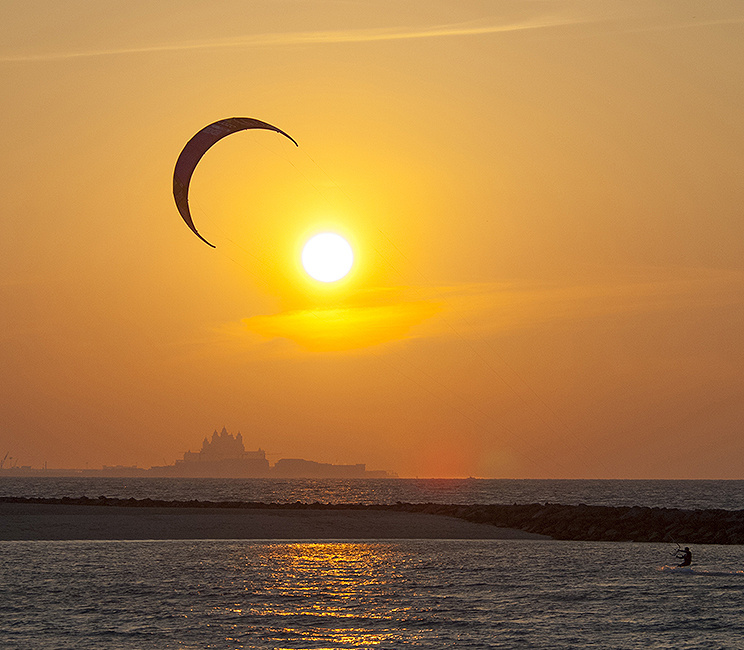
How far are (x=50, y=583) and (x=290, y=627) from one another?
9986 mm

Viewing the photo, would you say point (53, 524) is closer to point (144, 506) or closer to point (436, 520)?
point (144, 506)

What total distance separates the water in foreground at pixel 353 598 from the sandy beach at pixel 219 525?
4.83 meters

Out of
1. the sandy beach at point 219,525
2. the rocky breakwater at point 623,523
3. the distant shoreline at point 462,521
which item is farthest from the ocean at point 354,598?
the rocky breakwater at point 623,523

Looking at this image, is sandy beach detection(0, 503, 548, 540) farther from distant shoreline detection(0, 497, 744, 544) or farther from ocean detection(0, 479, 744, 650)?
ocean detection(0, 479, 744, 650)

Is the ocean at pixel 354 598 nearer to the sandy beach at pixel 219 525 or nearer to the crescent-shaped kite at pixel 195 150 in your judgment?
the sandy beach at pixel 219 525

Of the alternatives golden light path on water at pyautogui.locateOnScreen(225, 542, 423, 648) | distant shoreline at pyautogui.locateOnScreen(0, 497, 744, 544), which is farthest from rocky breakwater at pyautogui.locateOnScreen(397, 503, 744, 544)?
golden light path on water at pyautogui.locateOnScreen(225, 542, 423, 648)

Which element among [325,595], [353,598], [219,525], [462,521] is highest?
[462,521]

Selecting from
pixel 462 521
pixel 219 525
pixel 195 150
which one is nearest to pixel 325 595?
pixel 195 150

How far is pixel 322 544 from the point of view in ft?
147

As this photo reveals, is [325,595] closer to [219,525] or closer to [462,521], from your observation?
[219,525]

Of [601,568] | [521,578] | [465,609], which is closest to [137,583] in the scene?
[465,609]

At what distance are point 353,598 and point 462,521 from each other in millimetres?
32669

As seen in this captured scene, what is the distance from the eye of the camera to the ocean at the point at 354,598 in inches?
893

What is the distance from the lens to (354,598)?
28391mm
